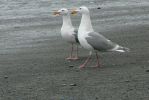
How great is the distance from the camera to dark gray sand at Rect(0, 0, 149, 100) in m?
9.66

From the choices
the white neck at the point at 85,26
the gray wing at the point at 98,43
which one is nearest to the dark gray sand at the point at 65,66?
the gray wing at the point at 98,43

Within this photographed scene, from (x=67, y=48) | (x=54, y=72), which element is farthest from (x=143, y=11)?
(x=54, y=72)

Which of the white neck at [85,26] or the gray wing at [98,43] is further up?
the white neck at [85,26]

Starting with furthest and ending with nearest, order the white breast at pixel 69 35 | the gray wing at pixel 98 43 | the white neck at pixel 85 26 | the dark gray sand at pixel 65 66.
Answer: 1. the white breast at pixel 69 35
2. the white neck at pixel 85 26
3. the gray wing at pixel 98 43
4. the dark gray sand at pixel 65 66

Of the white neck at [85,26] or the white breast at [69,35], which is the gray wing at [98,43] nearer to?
the white neck at [85,26]

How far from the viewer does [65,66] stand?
41.6 ft

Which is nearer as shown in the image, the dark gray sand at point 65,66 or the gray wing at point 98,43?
the dark gray sand at point 65,66

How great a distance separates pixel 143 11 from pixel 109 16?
5.32ft

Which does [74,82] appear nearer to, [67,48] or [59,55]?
[59,55]

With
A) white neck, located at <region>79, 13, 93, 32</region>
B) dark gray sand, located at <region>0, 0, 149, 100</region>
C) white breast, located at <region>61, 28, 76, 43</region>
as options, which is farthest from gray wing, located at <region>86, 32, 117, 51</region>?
white breast, located at <region>61, 28, 76, 43</region>

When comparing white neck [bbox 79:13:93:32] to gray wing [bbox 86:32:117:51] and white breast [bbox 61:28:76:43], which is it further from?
white breast [bbox 61:28:76:43]

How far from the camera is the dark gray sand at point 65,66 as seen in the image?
31.7 ft

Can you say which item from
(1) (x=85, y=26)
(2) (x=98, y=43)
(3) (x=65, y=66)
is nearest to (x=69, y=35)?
(1) (x=85, y=26)

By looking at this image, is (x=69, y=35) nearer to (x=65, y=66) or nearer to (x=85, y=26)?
(x=85, y=26)
